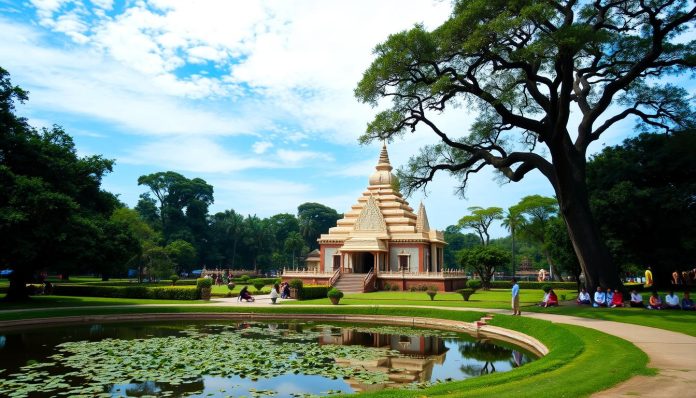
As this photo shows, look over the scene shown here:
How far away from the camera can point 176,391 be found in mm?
9969

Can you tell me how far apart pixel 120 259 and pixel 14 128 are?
9067 millimetres

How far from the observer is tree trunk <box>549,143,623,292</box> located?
2125cm

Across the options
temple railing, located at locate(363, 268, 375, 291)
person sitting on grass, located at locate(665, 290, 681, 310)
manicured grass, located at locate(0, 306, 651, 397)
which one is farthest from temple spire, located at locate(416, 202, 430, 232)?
manicured grass, located at locate(0, 306, 651, 397)

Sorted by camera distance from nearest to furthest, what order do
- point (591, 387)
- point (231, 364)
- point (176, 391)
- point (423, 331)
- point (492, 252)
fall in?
point (591, 387)
point (176, 391)
point (231, 364)
point (423, 331)
point (492, 252)

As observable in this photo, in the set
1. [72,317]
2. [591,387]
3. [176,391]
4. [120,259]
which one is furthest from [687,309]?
[120,259]

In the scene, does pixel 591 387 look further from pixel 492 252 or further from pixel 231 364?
pixel 492 252

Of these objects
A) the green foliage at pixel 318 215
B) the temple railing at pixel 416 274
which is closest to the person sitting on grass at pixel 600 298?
the temple railing at pixel 416 274

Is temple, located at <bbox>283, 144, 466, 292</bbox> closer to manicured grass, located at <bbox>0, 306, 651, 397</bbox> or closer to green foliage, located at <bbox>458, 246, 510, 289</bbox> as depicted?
green foliage, located at <bbox>458, 246, 510, 289</bbox>

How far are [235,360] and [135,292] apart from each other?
2144 cm

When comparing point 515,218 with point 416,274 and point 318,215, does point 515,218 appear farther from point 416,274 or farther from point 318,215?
point 318,215

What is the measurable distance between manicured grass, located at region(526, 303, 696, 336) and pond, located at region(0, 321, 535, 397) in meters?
4.48

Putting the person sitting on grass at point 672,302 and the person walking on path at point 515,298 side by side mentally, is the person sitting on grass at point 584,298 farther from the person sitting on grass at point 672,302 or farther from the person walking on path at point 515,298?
the person walking on path at point 515,298

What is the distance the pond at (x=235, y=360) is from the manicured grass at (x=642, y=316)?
4.48m

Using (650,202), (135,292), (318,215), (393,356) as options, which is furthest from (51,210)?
(318,215)
